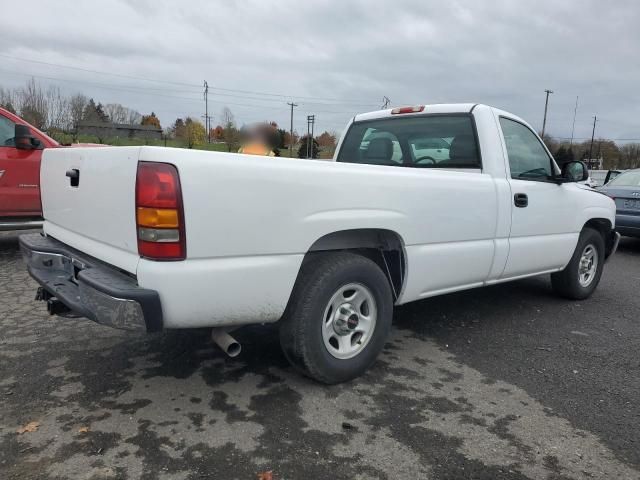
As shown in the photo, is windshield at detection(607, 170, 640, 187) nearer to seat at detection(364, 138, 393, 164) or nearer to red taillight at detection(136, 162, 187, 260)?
seat at detection(364, 138, 393, 164)

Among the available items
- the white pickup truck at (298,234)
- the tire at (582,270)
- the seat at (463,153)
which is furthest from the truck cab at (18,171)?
the tire at (582,270)

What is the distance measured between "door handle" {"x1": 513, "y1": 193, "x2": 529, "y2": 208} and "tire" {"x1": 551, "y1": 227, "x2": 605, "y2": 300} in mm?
1372

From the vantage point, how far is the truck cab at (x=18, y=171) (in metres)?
6.53

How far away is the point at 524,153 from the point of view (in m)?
4.68

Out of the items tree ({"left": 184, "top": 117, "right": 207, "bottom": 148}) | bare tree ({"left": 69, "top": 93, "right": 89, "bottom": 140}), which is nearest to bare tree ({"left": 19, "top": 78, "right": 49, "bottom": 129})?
bare tree ({"left": 69, "top": 93, "right": 89, "bottom": 140})

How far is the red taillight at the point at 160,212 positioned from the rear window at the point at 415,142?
107 inches

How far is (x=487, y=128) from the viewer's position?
4297 mm

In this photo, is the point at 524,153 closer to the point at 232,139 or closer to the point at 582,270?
the point at 582,270

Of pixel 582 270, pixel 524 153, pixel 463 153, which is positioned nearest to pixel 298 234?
pixel 463 153

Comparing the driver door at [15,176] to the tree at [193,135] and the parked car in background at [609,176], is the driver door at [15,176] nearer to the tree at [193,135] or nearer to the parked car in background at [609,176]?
the tree at [193,135]

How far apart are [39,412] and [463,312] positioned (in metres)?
3.73

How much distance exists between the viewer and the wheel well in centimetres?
315

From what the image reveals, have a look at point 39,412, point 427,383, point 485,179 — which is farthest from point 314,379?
point 485,179

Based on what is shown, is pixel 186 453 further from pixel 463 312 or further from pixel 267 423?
pixel 463 312
